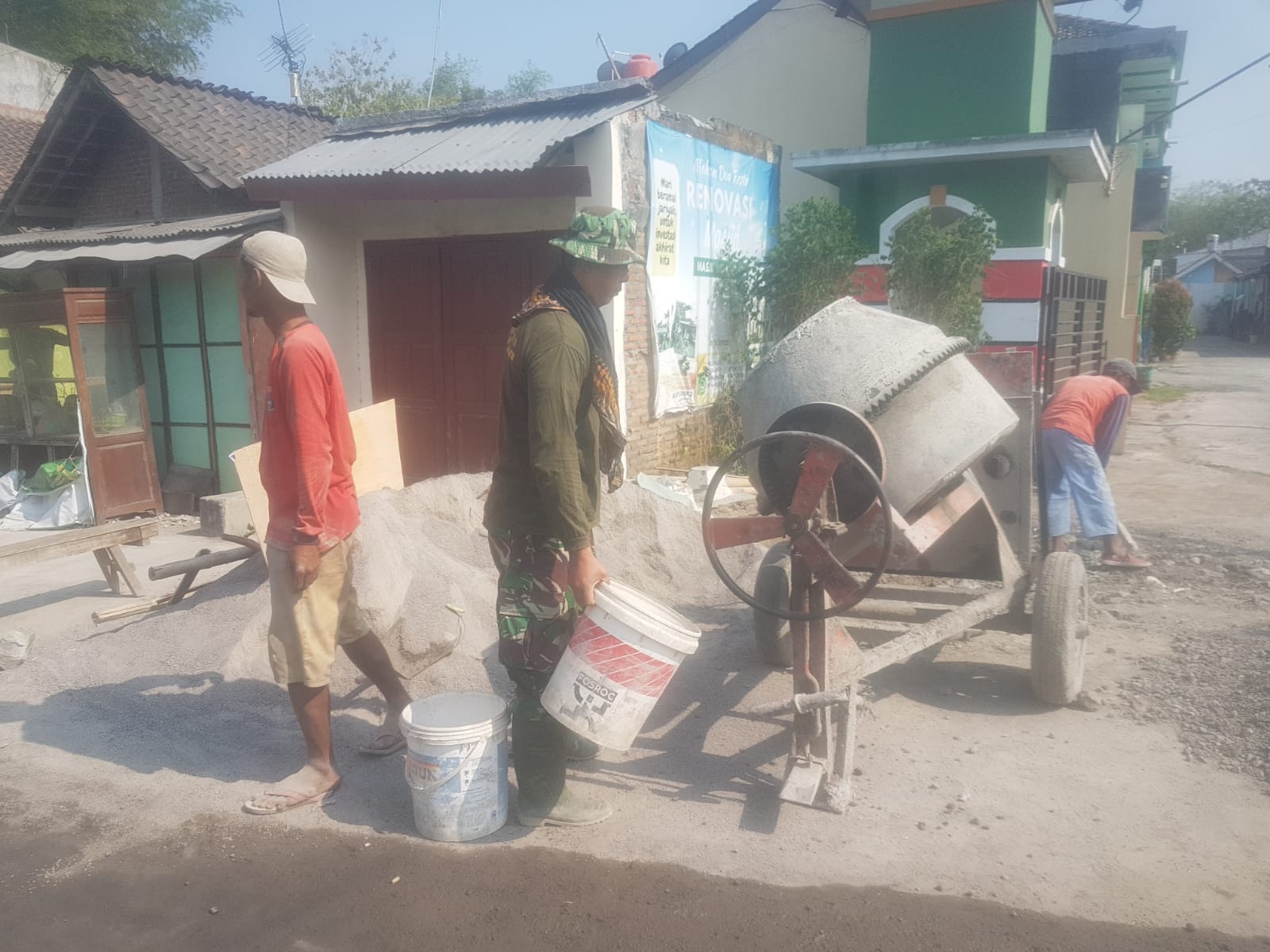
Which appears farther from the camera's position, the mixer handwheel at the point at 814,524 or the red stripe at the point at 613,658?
the mixer handwheel at the point at 814,524

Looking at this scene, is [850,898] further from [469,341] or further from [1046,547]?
[469,341]

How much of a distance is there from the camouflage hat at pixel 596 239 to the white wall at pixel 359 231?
16.3ft

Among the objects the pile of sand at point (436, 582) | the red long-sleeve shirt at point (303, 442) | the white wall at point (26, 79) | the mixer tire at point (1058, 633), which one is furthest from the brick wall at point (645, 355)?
the white wall at point (26, 79)

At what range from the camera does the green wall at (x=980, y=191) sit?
10805 mm

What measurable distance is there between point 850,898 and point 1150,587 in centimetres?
433

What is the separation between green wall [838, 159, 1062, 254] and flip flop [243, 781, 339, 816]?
32.8ft

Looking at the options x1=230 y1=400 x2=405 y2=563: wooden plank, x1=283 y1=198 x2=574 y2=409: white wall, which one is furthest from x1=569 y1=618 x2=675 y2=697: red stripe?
x1=283 y1=198 x2=574 y2=409: white wall

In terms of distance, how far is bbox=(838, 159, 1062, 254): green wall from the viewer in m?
10.8

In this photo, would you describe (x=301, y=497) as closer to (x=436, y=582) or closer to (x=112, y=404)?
(x=436, y=582)

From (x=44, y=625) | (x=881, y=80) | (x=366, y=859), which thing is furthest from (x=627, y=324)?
(x=881, y=80)

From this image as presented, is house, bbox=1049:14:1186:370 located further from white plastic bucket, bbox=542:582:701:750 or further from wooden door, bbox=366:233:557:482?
white plastic bucket, bbox=542:582:701:750

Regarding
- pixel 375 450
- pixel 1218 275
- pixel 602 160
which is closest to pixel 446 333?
pixel 602 160

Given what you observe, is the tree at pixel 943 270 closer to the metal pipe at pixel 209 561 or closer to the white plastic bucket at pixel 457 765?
the metal pipe at pixel 209 561

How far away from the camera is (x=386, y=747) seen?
401 centimetres
